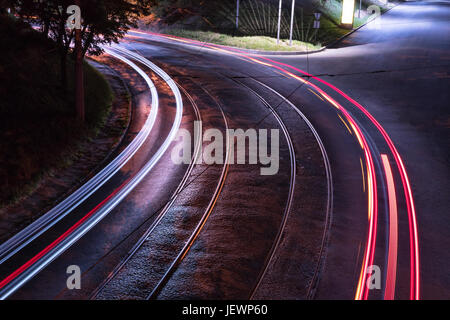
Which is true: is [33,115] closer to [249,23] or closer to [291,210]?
[291,210]

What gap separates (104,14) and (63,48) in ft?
6.76

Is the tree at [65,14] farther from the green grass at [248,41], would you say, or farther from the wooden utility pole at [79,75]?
the green grass at [248,41]

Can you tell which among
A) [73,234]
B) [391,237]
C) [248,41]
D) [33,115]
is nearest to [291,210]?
[391,237]

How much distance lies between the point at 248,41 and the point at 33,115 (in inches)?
849

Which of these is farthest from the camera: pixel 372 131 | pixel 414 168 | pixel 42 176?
pixel 372 131

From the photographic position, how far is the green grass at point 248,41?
31500mm

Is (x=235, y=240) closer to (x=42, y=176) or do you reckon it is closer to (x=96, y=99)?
(x=42, y=176)

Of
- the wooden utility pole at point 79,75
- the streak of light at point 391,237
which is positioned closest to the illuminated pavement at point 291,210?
the streak of light at point 391,237

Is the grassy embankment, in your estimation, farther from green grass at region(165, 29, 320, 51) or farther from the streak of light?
green grass at region(165, 29, 320, 51)

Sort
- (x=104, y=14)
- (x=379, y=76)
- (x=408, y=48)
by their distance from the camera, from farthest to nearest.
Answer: (x=408, y=48) < (x=379, y=76) < (x=104, y=14)

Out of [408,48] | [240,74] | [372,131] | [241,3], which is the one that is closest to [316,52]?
[408,48]

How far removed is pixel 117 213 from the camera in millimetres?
Result: 11016

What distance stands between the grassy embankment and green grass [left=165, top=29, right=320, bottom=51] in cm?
1642

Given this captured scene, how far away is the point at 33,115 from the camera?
49.0 feet
